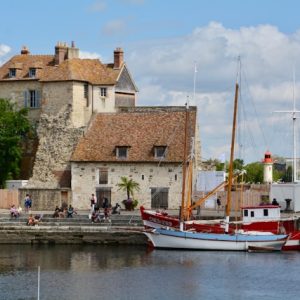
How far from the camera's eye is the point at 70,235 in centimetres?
7525

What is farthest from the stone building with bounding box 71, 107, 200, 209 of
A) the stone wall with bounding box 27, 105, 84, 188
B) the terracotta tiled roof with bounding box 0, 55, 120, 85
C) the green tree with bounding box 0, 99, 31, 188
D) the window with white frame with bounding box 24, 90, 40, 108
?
the window with white frame with bounding box 24, 90, 40, 108

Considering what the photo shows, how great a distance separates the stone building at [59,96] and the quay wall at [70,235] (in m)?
13.6

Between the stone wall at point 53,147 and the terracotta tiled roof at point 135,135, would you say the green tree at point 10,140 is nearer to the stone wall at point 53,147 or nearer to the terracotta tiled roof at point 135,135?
the stone wall at point 53,147

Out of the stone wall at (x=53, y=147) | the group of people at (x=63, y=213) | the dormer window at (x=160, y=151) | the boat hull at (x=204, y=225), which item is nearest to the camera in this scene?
the boat hull at (x=204, y=225)

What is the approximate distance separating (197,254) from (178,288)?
14.8 meters

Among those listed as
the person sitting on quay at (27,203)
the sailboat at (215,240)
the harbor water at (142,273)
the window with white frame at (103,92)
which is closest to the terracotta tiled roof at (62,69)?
the window with white frame at (103,92)

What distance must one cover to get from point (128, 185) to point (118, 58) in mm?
14551

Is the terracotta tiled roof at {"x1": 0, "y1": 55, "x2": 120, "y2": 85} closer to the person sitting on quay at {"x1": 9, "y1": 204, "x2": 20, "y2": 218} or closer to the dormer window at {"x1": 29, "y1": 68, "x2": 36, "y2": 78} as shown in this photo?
the dormer window at {"x1": 29, "y1": 68, "x2": 36, "y2": 78}

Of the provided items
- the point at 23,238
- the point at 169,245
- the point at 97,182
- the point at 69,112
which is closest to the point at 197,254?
the point at 169,245

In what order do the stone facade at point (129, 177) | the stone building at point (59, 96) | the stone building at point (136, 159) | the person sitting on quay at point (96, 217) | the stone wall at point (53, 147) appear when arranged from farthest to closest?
the stone building at point (59, 96) → the stone wall at point (53, 147) → the stone building at point (136, 159) → the stone facade at point (129, 177) → the person sitting on quay at point (96, 217)

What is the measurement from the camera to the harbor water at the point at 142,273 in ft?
178

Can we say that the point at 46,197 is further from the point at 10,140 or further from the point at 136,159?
the point at 136,159

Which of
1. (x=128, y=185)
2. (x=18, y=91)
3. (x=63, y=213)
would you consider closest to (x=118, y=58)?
(x=18, y=91)

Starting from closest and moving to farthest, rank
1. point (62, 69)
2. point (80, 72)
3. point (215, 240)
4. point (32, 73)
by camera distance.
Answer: point (215, 240) → point (62, 69) → point (80, 72) → point (32, 73)
